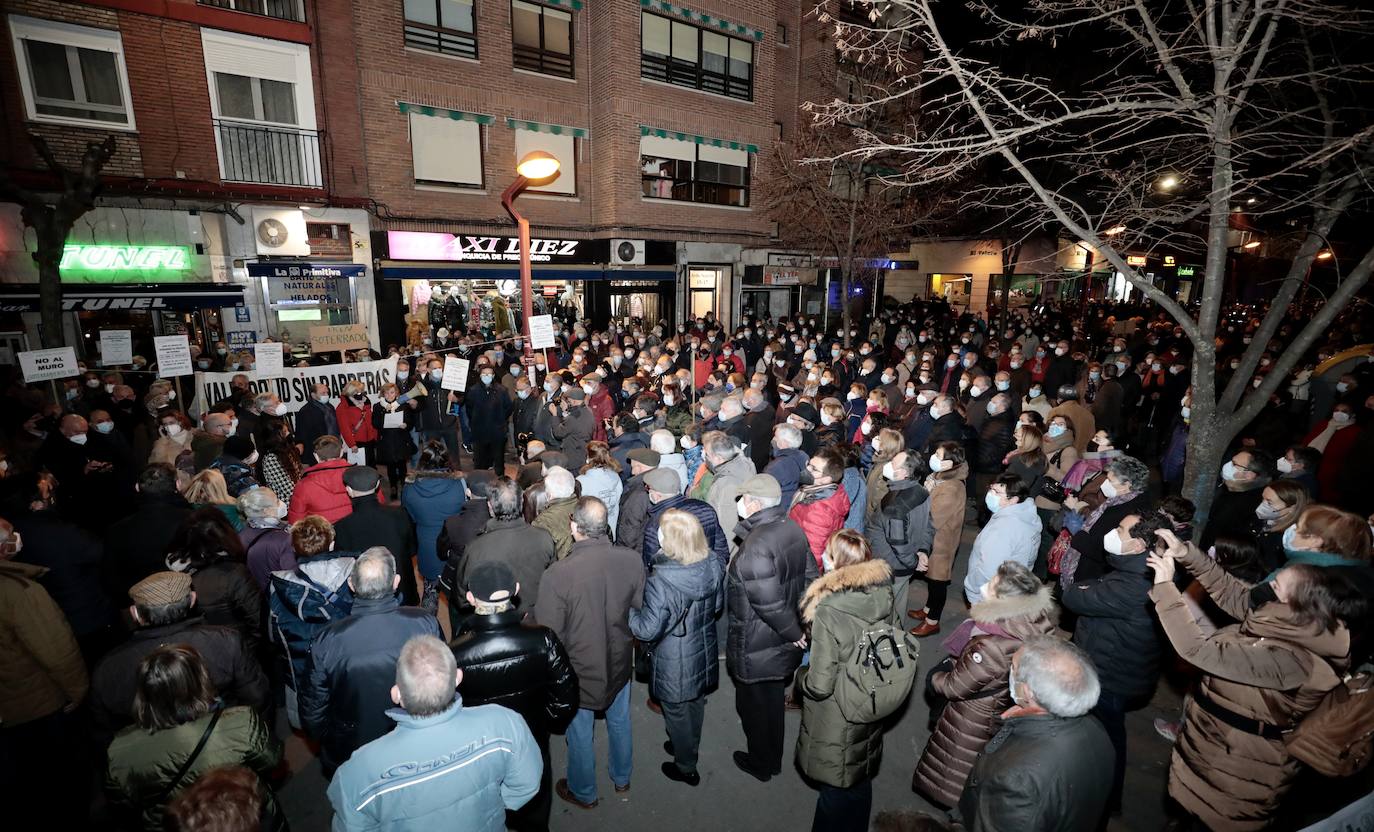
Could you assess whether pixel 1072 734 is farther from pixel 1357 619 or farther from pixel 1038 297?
pixel 1038 297

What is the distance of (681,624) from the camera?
12.8 ft

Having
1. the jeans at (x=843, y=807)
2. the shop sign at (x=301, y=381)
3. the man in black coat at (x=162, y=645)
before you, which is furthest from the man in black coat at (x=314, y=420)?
the jeans at (x=843, y=807)

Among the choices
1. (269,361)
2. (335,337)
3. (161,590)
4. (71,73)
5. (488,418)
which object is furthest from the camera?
(71,73)

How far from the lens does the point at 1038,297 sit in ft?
110

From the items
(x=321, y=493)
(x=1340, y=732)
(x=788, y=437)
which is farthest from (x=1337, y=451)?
(x=321, y=493)

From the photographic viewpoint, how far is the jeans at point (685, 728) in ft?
13.5

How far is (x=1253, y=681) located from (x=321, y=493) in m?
6.33

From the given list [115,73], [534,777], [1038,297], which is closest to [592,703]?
[534,777]

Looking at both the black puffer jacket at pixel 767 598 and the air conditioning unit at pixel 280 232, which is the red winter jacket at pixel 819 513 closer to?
the black puffer jacket at pixel 767 598

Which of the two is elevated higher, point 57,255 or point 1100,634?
point 57,255

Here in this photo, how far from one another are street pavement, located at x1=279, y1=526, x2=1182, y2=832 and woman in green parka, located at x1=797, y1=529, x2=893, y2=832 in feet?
2.20

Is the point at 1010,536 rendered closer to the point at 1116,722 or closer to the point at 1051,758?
the point at 1116,722

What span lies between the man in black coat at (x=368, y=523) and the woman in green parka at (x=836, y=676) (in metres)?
2.99

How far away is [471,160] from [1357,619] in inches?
730
